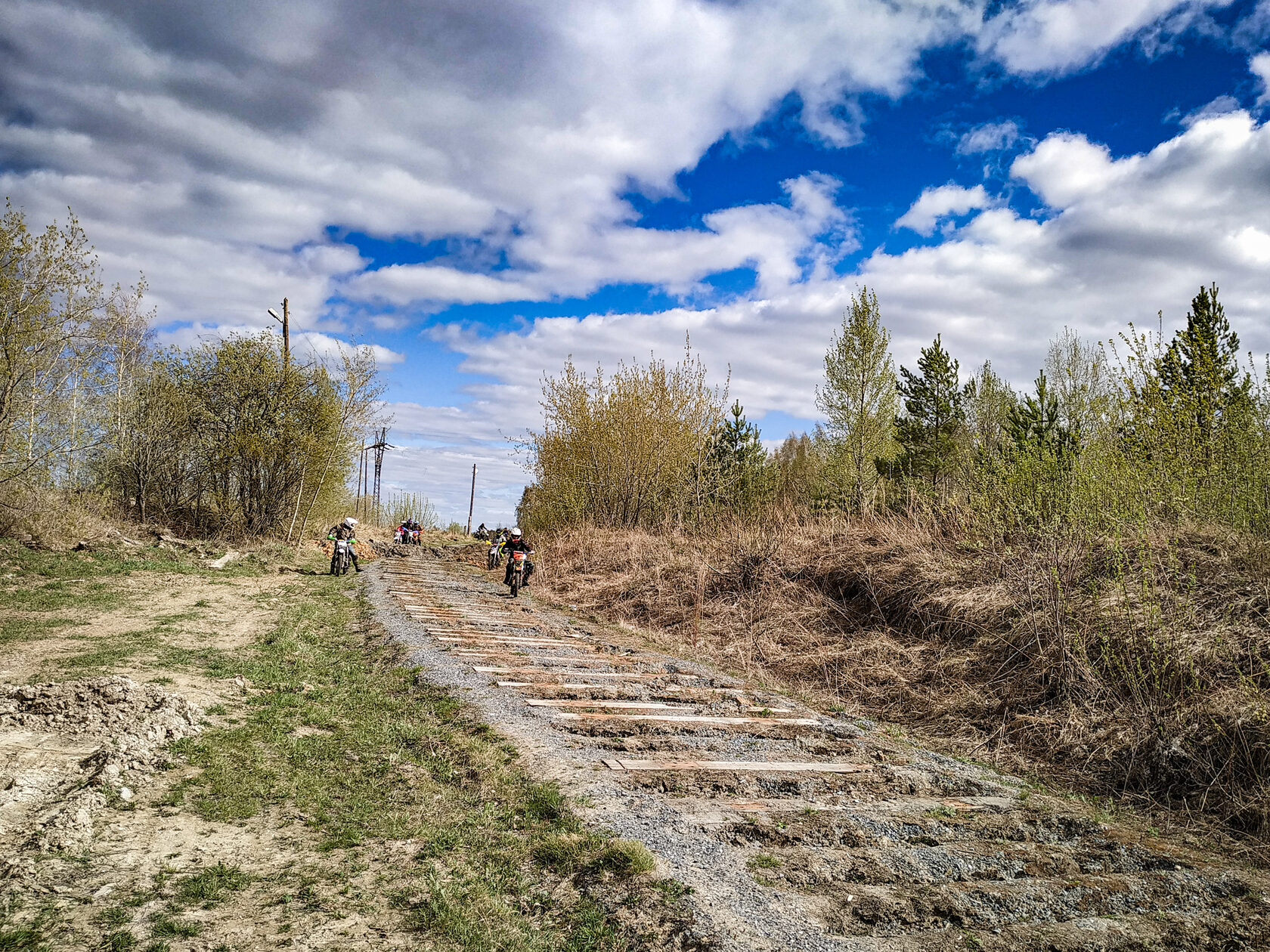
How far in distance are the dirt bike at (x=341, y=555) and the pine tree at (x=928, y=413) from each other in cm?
2015

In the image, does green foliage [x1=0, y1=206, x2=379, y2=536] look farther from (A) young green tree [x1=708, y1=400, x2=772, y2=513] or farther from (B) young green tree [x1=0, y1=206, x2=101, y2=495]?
(A) young green tree [x1=708, y1=400, x2=772, y2=513]

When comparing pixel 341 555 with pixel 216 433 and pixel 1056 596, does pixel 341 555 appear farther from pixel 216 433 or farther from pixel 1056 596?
pixel 1056 596

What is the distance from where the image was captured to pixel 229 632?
32.0ft

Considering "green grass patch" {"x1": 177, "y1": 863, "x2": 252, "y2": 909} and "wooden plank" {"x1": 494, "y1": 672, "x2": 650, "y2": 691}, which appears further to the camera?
"wooden plank" {"x1": 494, "y1": 672, "x2": 650, "y2": 691}

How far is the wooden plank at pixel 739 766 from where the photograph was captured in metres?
5.18

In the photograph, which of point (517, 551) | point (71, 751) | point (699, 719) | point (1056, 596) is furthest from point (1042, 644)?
point (517, 551)

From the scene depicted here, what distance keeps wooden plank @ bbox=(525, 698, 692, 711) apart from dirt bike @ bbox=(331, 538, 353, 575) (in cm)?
1368

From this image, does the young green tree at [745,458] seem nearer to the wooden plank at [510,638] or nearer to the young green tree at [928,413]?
the young green tree at [928,413]

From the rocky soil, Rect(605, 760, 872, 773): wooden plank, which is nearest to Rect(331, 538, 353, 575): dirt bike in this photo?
the rocky soil

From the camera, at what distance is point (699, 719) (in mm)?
6676

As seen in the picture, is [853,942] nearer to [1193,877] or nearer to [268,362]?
[1193,877]

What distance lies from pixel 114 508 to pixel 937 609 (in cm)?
2425

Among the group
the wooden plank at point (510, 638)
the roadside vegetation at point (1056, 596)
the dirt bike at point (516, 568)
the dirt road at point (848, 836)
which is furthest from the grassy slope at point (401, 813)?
the dirt bike at point (516, 568)

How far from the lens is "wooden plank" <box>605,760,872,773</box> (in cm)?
518
